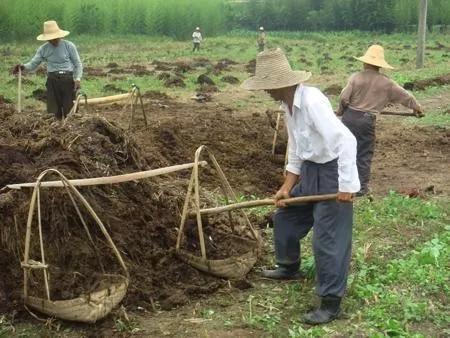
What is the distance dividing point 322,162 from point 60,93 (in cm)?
577

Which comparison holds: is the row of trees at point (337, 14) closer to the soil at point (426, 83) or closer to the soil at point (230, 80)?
the soil at point (426, 83)

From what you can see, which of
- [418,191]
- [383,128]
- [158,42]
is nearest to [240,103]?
[383,128]

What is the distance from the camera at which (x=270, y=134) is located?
9.96 m

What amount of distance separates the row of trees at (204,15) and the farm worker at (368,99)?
23799 millimetres

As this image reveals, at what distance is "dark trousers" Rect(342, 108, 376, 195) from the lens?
734 cm

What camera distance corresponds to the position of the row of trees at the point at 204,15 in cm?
2902

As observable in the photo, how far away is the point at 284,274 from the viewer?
514 cm

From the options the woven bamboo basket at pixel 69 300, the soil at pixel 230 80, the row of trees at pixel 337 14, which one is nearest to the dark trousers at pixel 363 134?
the woven bamboo basket at pixel 69 300

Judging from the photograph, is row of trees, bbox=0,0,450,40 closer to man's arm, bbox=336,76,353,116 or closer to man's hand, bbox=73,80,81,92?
man's hand, bbox=73,80,81,92

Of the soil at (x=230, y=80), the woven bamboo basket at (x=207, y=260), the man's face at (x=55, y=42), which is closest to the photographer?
the woven bamboo basket at (x=207, y=260)

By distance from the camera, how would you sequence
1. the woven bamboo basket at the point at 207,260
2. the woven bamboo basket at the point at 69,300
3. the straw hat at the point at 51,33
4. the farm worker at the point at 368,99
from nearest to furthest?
1. the woven bamboo basket at the point at 69,300
2. the woven bamboo basket at the point at 207,260
3. the farm worker at the point at 368,99
4. the straw hat at the point at 51,33

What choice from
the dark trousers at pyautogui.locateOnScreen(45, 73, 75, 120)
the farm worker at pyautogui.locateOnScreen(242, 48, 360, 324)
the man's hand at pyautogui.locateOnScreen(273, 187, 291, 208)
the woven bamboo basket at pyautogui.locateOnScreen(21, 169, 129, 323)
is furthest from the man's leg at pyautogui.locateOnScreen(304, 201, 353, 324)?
the dark trousers at pyautogui.locateOnScreen(45, 73, 75, 120)

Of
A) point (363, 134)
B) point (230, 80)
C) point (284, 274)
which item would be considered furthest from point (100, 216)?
point (230, 80)

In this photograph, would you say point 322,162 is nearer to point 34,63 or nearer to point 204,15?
point 34,63
